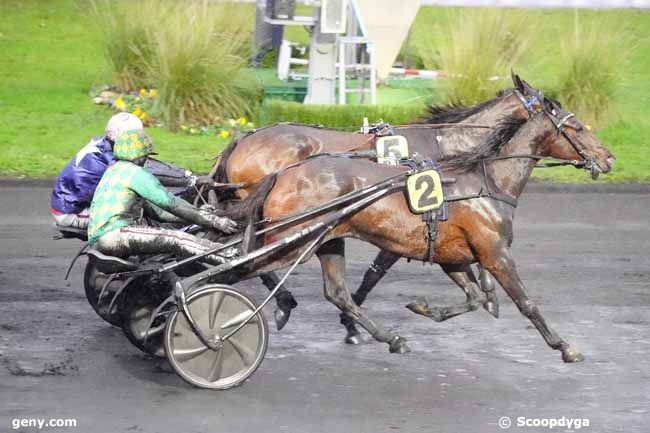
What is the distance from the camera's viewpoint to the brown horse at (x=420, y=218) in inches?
254

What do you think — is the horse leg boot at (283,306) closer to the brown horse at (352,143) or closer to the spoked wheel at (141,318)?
the brown horse at (352,143)

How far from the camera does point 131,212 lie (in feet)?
21.0

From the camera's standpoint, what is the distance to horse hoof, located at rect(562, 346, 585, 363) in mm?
6547

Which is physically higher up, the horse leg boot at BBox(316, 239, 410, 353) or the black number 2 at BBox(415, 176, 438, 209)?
the black number 2 at BBox(415, 176, 438, 209)

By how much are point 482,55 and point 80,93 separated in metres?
5.68

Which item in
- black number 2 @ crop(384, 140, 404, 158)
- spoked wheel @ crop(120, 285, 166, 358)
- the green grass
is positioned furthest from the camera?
the green grass

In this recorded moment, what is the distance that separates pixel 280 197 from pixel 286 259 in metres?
0.36

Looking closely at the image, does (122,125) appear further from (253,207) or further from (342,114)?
(342,114)

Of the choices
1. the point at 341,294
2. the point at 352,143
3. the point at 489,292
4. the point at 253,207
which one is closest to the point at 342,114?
the point at 352,143

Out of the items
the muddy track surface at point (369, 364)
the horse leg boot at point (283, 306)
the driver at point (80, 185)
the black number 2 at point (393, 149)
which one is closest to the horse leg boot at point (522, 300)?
the muddy track surface at point (369, 364)

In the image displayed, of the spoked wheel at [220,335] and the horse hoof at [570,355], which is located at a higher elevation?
the spoked wheel at [220,335]

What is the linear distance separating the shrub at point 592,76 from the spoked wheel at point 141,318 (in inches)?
336

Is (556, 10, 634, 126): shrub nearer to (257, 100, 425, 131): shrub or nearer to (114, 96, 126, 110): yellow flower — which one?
(257, 100, 425, 131): shrub

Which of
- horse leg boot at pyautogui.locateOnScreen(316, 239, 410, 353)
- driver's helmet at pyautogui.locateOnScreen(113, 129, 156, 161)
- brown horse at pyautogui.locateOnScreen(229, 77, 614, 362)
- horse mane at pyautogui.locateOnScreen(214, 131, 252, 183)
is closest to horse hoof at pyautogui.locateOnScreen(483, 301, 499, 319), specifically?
brown horse at pyautogui.locateOnScreen(229, 77, 614, 362)
